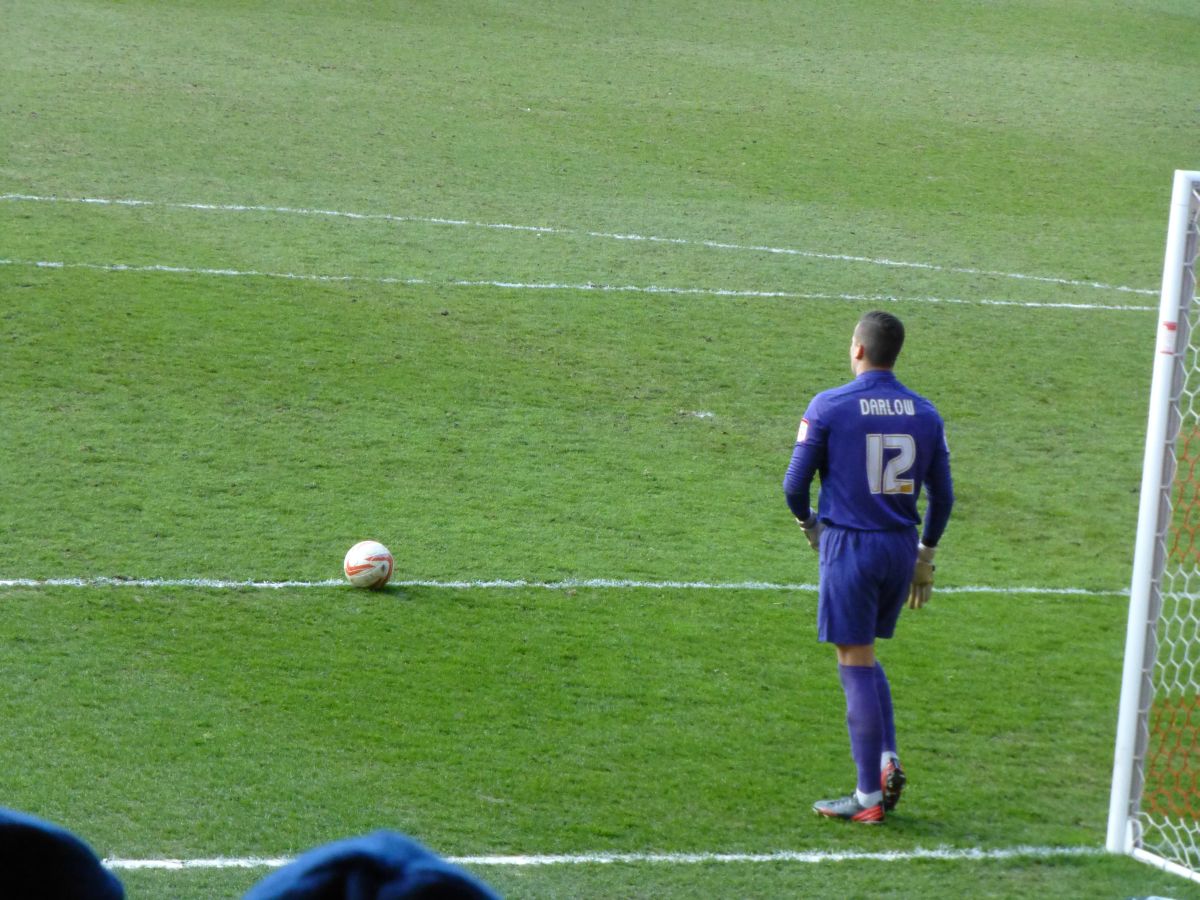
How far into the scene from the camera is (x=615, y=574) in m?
8.48

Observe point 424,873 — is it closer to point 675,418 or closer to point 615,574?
point 615,574

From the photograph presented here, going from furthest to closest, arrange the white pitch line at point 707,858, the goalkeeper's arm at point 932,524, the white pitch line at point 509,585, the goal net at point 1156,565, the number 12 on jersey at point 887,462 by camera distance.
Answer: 1. the white pitch line at point 509,585
2. the goalkeeper's arm at point 932,524
3. the number 12 on jersey at point 887,462
4. the goal net at point 1156,565
5. the white pitch line at point 707,858

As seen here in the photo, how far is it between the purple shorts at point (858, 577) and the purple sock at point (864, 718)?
13cm

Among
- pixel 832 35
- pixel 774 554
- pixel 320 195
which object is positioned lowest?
pixel 774 554

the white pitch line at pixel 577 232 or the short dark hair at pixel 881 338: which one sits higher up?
the short dark hair at pixel 881 338

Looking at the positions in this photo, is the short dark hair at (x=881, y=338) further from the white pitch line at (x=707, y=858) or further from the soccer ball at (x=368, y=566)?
the soccer ball at (x=368, y=566)

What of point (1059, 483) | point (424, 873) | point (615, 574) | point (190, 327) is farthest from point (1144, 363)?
point (424, 873)

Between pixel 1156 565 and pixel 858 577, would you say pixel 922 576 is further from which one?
pixel 1156 565

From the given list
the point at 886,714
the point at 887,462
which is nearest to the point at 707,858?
the point at 886,714

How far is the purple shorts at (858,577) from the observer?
18.5ft

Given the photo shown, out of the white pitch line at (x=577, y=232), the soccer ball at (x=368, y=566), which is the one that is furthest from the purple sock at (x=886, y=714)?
the white pitch line at (x=577, y=232)

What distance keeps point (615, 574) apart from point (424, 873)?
7.06 meters

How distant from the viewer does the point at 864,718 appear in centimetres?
566

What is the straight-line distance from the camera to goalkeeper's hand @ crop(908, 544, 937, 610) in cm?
578
